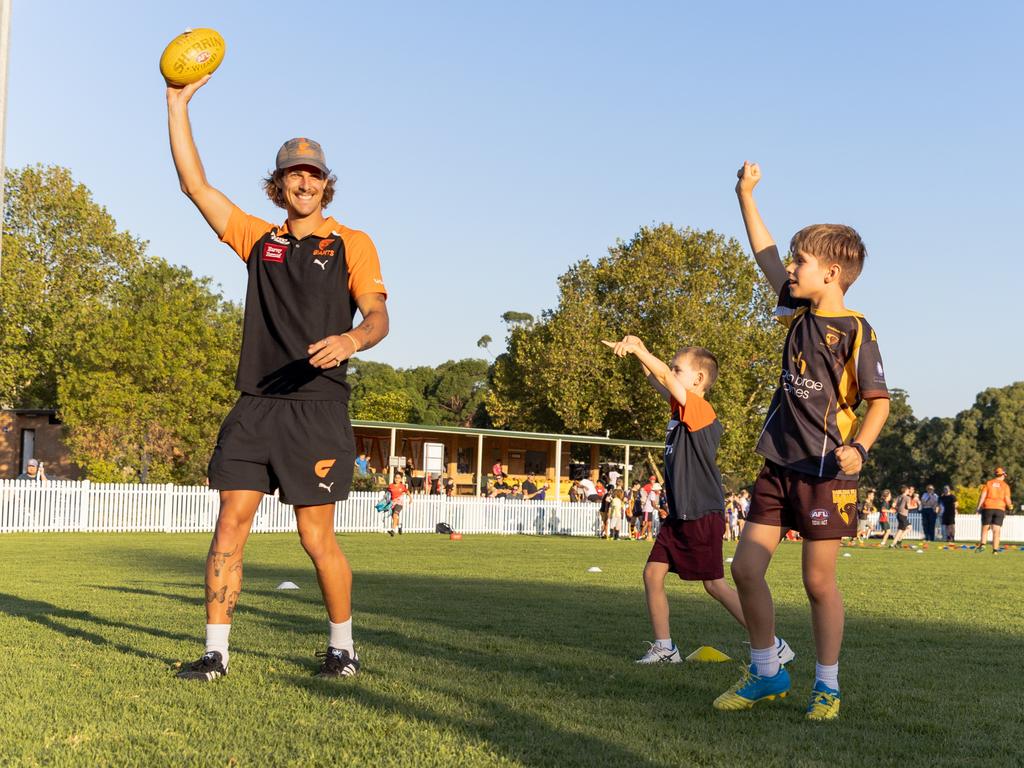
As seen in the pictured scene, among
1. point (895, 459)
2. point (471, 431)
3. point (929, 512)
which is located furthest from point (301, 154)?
point (895, 459)

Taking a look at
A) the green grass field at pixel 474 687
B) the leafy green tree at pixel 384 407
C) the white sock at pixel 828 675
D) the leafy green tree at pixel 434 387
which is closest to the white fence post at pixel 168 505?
the green grass field at pixel 474 687

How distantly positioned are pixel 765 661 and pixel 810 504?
695mm

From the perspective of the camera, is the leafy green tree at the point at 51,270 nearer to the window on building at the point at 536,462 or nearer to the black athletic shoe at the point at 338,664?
the window on building at the point at 536,462

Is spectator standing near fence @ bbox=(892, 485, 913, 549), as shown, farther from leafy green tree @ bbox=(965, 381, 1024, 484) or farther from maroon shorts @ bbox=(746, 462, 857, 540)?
leafy green tree @ bbox=(965, 381, 1024, 484)

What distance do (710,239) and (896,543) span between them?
22.7 meters

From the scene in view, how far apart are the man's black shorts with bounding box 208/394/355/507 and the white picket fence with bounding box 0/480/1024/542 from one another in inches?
804

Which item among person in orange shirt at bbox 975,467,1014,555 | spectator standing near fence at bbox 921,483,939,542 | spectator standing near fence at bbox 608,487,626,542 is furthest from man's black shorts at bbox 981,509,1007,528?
spectator standing near fence at bbox 921,483,939,542

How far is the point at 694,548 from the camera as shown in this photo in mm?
6273

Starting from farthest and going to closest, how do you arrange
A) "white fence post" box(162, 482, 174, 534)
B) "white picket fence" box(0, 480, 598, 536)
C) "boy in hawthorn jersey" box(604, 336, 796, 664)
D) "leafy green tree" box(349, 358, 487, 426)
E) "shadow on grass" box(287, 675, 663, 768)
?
"leafy green tree" box(349, 358, 487, 426)
"white fence post" box(162, 482, 174, 534)
"white picket fence" box(0, 480, 598, 536)
"boy in hawthorn jersey" box(604, 336, 796, 664)
"shadow on grass" box(287, 675, 663, 768)

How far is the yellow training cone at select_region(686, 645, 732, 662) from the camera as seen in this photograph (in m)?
6.03

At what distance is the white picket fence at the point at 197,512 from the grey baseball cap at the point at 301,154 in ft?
67.0

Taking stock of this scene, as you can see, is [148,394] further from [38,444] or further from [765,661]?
[765,661]

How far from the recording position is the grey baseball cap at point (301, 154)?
16.9 ft

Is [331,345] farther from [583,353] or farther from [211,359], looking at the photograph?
[583,353]
